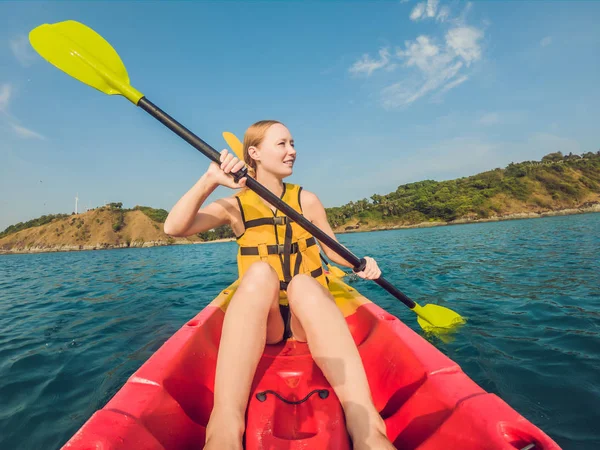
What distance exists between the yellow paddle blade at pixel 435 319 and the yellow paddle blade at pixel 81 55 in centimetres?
378

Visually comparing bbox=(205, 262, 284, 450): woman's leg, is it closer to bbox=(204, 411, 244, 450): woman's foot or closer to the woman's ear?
bbox=(204, 411, 244, 450): woman's foot

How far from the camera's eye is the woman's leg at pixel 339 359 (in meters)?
1.23

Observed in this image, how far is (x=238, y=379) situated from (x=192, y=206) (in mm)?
997

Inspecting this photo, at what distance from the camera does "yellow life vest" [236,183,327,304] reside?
2.18 metres

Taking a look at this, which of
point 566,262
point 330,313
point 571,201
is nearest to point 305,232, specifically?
point 330,313

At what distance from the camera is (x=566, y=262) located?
283 inches

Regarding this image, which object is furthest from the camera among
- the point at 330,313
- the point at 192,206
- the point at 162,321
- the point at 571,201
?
the point at 571,201

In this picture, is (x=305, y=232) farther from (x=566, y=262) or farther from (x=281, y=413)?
(x=566, y=262)

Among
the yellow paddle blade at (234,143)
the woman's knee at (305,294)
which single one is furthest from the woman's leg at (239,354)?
the yellow paddle blade at (234,143)

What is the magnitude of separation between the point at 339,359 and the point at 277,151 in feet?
4.98

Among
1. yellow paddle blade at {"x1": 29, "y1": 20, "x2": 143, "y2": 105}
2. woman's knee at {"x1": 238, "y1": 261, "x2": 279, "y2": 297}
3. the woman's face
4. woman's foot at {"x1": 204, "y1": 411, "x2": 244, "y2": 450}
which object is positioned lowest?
woman's foot at {"x1": 204, "y1": 411, "x2": 244, "y2": 450}

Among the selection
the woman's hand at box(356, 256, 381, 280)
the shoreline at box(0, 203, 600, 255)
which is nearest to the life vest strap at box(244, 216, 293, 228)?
the woman's hand at box(356, 256, 381, 280)

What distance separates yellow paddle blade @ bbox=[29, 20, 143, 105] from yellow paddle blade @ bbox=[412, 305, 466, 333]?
378cm

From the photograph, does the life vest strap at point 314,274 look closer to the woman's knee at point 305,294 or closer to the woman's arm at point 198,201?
the woman's knee at point 305,294
